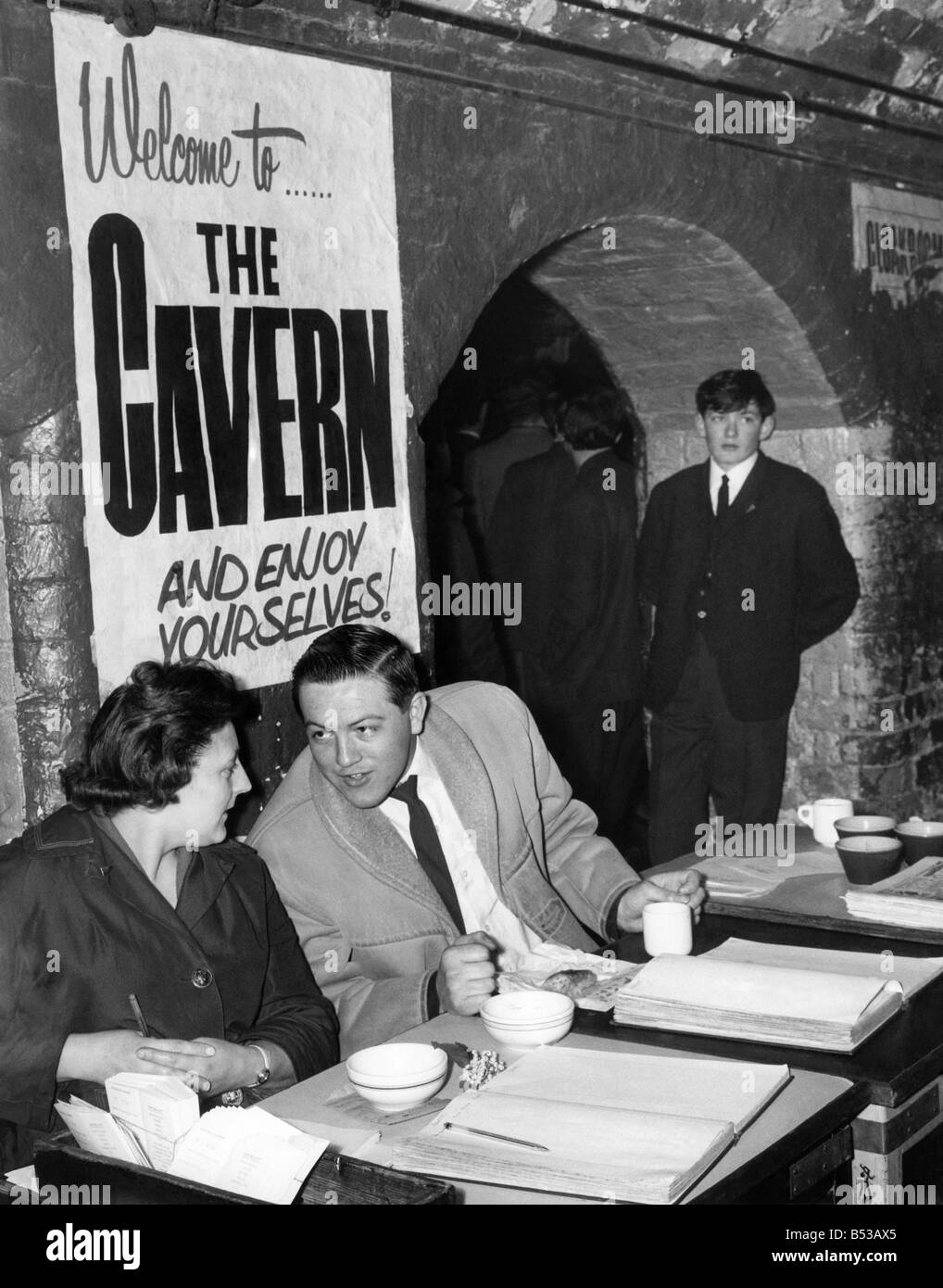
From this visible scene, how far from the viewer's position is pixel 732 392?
528 cm

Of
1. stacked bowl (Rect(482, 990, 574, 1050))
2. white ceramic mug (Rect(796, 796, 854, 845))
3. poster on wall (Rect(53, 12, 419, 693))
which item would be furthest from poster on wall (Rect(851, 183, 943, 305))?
stacked bowl (Rect(482, 990, 574, 1050))

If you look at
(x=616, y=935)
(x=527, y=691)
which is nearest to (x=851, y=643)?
(x=527, y=691)

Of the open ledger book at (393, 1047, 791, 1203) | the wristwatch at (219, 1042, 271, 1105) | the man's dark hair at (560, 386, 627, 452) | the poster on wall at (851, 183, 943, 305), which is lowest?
the wristwatch at (219, 1042, 271, 1105)

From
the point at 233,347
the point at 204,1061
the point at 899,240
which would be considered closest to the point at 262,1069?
the point at 204,1061

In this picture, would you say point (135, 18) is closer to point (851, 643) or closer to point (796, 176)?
point (796, 176)

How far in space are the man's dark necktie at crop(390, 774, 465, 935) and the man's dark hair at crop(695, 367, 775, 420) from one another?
2.71 m

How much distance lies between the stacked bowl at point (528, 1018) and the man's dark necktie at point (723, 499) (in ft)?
10.7

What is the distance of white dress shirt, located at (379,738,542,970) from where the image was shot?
3.00 m

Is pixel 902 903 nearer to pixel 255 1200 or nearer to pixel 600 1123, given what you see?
pixel 600 1123

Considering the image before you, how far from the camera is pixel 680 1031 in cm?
232

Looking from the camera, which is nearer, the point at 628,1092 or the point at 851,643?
the point at 628,1092

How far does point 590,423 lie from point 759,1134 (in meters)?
3.87

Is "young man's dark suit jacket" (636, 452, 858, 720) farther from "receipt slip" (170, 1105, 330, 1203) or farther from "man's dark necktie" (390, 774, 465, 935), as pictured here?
"receipt slip" (170, 1105, 330, 1203)
